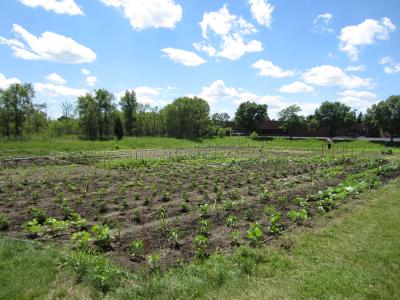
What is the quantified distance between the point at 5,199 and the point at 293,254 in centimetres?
986

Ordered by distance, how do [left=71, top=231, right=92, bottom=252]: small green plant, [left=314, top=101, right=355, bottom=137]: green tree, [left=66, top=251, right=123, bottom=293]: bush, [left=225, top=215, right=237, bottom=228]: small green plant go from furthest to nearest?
[left=314, top=101, right=355, bottom=137]: green tree, [left=225, top=215, right=237, bottom=228]: small green plant, [left=71, top=231, right=92, bottom=252]: small green plant, [left=66, top=251, right=123, bottom=293]: bush

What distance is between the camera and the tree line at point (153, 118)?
164ft

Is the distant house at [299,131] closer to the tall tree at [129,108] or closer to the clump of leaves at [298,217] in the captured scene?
the tall tree at [129,108]

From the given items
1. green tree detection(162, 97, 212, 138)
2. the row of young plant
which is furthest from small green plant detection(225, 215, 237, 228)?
green tree detection(162, 97, 212, 138)

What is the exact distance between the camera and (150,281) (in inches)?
A: 197

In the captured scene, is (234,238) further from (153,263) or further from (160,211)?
(160,211)

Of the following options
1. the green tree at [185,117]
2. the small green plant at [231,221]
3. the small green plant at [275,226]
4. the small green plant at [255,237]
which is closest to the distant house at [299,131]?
the green tree at [185,117]

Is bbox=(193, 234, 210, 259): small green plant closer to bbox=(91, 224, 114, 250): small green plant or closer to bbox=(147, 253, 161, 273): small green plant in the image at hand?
bbox=(147, 253, 161, 273): small green plant

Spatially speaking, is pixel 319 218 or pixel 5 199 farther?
pixel 5 199

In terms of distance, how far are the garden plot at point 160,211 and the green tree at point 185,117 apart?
54029 millimetres

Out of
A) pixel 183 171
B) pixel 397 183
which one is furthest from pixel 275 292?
pixel 183 171

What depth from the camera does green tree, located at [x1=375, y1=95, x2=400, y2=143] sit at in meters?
48.3

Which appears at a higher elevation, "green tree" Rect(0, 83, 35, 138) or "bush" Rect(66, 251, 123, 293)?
"green tree" Rect(0, 83, 35, 138)

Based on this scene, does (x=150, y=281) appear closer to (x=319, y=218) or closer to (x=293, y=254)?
(x=293, y=254)
